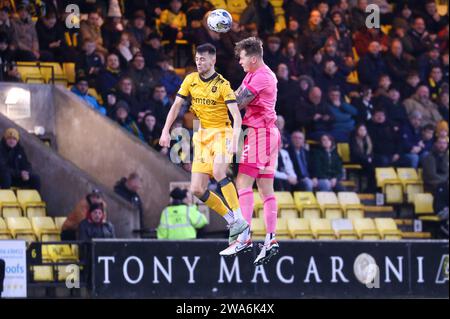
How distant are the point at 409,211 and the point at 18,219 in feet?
25.4

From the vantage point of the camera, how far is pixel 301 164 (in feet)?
95.1

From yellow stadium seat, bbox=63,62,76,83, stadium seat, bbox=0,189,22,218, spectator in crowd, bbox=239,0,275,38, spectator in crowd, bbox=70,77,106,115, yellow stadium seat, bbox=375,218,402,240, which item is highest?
spectator in crowd, bbox=239,0,275,38

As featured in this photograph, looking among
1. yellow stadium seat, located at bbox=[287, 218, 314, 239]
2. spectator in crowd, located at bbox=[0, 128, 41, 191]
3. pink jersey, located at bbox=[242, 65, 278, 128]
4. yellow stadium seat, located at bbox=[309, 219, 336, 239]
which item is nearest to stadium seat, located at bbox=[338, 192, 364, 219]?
yellow stadium seat, located at bbox=[309, 219, 336, 239]

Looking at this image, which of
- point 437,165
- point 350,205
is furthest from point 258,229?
point 437,165

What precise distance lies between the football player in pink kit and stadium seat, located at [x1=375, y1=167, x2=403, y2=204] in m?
11.3

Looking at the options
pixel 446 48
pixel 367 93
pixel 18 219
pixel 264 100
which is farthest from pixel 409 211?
pixel 264 100

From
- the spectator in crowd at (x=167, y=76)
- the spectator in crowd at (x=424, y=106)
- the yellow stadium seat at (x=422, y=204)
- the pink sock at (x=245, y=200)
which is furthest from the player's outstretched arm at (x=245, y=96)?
the spectator in crowd at (x=424, y=106)

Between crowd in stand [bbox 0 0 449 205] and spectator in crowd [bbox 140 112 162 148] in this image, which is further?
crowd in stand [bbox 0 0 449 205]

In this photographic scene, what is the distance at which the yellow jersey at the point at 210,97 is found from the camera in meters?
18.9

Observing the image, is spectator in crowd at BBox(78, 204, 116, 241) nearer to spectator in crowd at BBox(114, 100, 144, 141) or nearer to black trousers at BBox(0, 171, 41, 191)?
black trousers at BBox(0, 171, 41, 191)

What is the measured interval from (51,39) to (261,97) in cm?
1051

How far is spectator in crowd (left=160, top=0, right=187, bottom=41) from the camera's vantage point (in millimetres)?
30156

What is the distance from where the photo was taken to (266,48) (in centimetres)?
2977

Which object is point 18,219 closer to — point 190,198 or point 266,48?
point 190,198
